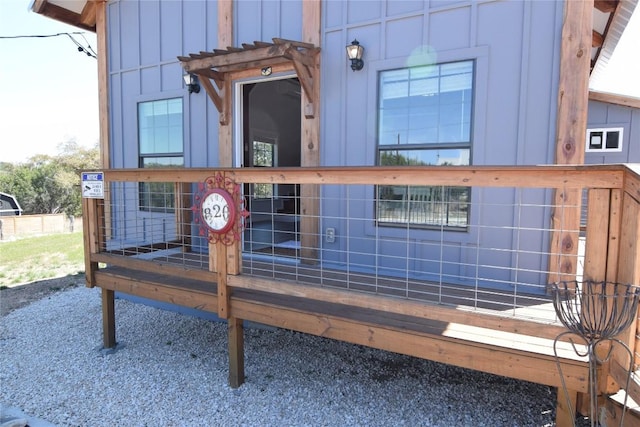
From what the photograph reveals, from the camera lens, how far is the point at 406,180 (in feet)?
7.48

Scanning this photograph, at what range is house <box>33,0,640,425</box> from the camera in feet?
7.23

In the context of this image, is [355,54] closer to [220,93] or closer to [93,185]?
[220,93]

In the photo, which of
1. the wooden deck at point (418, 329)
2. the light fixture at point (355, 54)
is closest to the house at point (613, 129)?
the light fixture at point (355, 54)

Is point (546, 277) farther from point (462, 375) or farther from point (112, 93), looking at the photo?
point (112, 93)

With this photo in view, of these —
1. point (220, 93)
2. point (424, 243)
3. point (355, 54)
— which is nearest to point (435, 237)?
Result: point (424, 243)

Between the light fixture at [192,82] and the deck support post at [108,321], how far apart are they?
2467mm

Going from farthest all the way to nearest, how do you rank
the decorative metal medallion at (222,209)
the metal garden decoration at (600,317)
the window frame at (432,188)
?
the window frame at (432,188), the decorative metal medallion at (222,209), the metal garden decoration at (600,317)

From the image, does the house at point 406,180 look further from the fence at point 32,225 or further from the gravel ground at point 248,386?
the fence at point 32,225

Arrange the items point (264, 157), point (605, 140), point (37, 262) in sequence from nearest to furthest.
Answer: point (605, 140) < point (264, 157) < point (37, 262)

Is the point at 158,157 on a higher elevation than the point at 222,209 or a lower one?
higher

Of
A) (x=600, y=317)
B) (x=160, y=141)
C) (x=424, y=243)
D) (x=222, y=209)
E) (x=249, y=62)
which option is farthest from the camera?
(x=160, y=141)

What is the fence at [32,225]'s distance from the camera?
15942mm

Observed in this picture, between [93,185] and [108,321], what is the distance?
1.38 meters

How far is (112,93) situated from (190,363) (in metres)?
3.97
